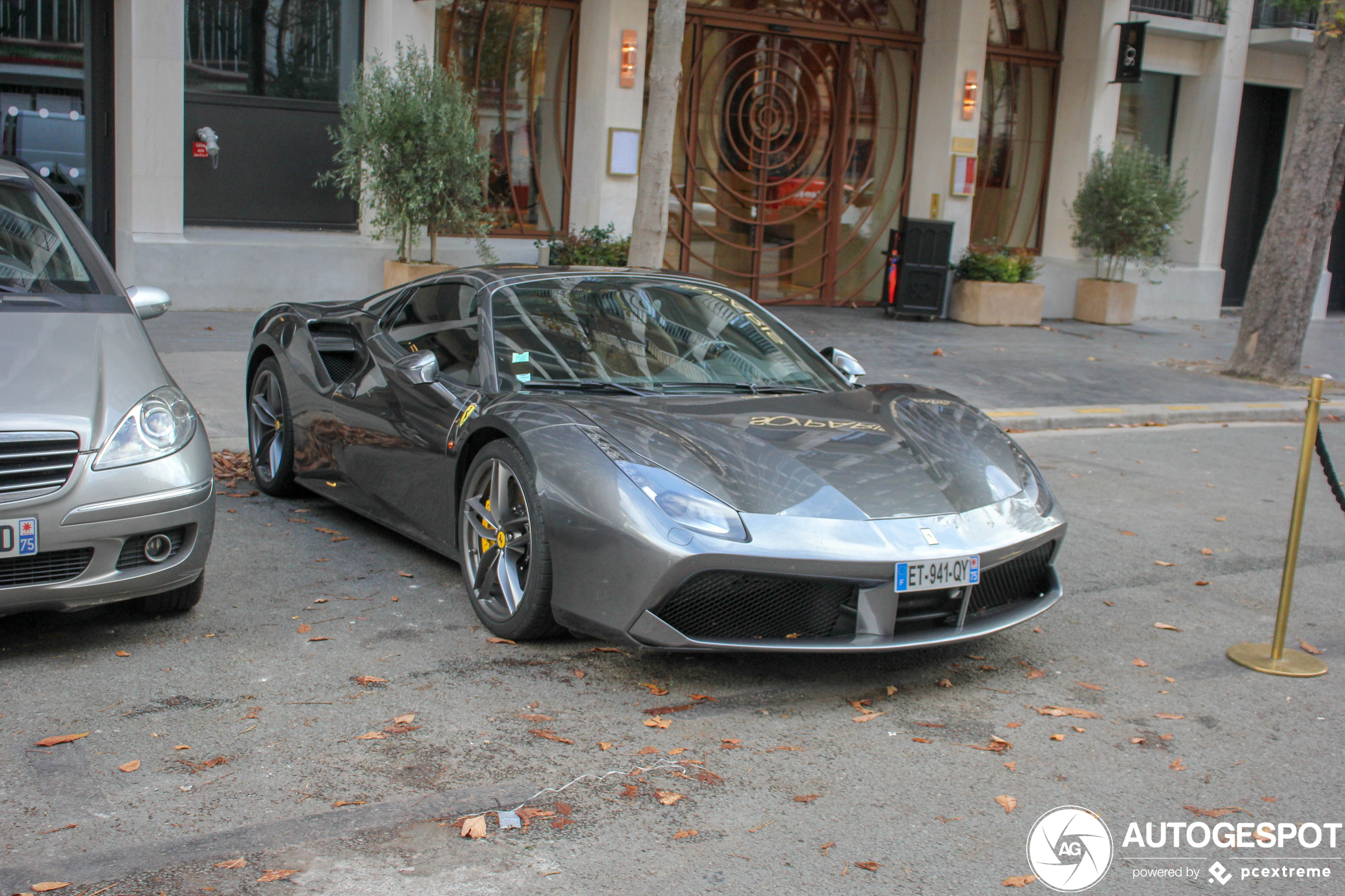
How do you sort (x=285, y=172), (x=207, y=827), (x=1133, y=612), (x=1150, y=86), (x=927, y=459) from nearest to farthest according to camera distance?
(x=207, y=827), (x=927, y=459), (x=1133, y=612), (x=285, y=172), (x=1150, y=86)

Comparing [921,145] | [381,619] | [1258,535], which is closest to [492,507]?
[381,619]

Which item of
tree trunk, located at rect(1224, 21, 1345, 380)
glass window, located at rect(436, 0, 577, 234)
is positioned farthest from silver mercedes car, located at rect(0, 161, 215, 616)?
tree trunk, located at rect(1224, 21, 1345, 380)

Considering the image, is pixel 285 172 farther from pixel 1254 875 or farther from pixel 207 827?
pixel 1254 875

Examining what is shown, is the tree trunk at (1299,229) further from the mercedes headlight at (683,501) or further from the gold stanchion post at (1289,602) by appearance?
the mercedes headlight at (683,501)

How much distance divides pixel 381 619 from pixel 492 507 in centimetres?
63

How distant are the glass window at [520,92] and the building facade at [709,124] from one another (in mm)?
25

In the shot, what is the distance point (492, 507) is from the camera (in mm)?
4500

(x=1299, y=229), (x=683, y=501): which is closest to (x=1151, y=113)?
(x=1299, y=229)

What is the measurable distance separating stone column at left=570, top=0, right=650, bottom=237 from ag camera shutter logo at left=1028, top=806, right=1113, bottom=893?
11.9 metres

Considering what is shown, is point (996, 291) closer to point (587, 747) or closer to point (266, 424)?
point (266, 424)

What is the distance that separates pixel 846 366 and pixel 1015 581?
1.50 meters

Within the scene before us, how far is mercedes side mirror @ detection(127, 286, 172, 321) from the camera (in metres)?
4.93

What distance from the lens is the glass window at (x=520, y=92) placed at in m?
14.2

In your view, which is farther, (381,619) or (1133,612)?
(1133,612)
